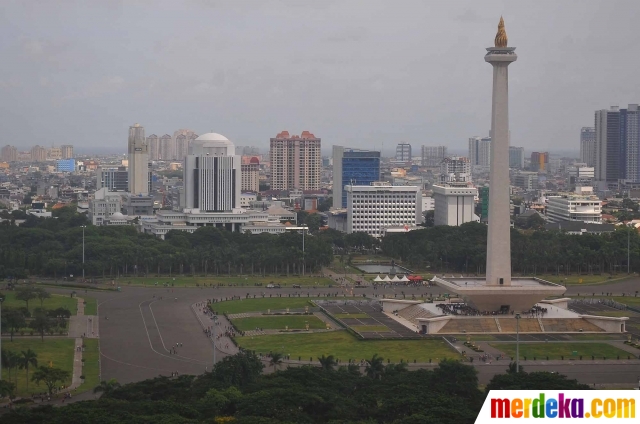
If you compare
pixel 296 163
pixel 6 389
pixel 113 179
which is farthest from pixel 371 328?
pixel 296 163

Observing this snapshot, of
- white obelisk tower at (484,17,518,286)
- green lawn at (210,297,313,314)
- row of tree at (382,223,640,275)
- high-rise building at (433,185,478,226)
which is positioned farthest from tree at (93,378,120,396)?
high-rise building at (433,185,478,226)

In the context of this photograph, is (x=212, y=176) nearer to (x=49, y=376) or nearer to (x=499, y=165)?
(x=499, y=165)

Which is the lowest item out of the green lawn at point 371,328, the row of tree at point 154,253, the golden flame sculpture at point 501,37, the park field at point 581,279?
the green lawn at point 371,328

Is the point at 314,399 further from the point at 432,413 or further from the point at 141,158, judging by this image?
the point at 141,158

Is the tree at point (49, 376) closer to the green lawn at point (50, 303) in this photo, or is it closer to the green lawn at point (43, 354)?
the green lawn at point (43, 354)

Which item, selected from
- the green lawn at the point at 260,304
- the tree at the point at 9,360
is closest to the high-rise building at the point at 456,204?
the green lawn at the point at 260,304

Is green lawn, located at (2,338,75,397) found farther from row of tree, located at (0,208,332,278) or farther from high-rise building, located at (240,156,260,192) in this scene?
high-rise building, located at (240,156,260,192)

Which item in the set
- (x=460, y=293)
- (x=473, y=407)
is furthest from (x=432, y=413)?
(x=460, y=293)
